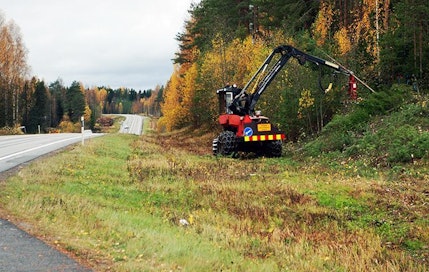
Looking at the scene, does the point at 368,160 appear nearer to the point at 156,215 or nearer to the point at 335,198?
the point at 335,198

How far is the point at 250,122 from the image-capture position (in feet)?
66.9

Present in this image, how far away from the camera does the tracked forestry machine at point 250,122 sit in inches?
801

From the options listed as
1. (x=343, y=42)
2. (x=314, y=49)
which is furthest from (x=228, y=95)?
(x=343, y=42)

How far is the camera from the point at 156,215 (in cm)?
944

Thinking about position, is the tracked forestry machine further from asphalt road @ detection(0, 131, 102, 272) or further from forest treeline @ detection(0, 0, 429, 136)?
asphalt road @ detection(0, 131, 102, 272)

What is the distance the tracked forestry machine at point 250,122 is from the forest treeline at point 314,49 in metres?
1.97

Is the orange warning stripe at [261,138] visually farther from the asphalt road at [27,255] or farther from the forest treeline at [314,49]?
the asphalt road at [27,255]

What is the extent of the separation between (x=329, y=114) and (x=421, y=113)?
8.11 metres

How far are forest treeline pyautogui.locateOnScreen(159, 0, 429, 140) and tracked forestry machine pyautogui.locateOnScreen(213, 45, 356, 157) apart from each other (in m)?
1.97

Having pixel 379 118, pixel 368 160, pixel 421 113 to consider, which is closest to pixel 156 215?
pixel 368 160

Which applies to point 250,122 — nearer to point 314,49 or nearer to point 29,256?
point 314,49

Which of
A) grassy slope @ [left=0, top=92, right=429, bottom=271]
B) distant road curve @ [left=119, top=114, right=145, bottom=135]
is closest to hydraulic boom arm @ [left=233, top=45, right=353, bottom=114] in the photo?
grassy slope @ [left=0, top=92, right=429, bottom=271]

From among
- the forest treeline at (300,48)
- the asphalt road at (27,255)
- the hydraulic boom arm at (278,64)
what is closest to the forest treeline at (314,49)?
the forest treeline at (300,48)

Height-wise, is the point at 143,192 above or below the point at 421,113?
below
